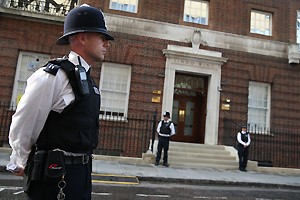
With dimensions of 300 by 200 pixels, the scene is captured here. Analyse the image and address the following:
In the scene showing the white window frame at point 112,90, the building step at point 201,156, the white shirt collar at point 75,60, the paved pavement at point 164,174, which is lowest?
the paved pavement at point 164,174

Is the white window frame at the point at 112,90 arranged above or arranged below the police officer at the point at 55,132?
above

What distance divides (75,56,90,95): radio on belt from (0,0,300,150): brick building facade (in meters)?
11.0

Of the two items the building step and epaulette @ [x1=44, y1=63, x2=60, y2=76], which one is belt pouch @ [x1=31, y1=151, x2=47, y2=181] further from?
the building step

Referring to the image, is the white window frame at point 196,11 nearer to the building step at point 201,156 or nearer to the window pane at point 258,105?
the window pane at point 258,105

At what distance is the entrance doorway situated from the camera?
1427 cm

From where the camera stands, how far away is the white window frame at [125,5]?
13670 mm

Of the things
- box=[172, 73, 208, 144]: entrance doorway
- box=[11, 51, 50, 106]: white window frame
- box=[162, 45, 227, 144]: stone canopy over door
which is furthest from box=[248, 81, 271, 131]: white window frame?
box=[11, 51, 50, 106]: white window frame

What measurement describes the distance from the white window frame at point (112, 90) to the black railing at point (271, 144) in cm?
522

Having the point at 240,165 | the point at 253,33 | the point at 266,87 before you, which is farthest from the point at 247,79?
the point at 240,165

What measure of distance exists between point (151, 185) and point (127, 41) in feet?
25.1

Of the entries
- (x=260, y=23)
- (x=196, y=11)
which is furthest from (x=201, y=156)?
(x=260, y=23)

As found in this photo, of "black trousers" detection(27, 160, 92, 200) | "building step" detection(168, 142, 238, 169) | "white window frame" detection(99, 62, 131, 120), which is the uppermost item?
"white window frame" detection(99, 62, 131, 120)

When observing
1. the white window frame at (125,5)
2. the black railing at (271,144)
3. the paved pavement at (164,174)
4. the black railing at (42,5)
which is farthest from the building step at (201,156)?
the black railing at (42,5)

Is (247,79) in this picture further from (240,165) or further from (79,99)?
(79,99)
